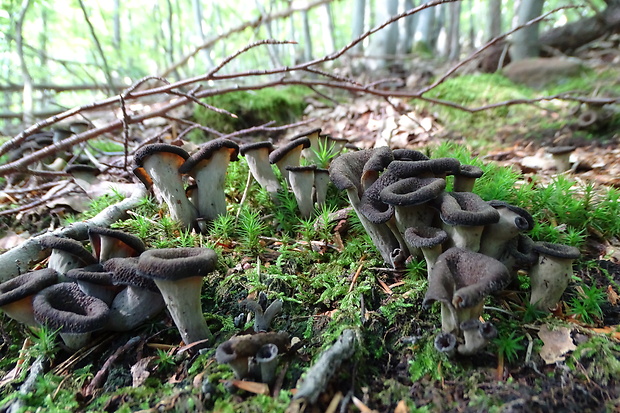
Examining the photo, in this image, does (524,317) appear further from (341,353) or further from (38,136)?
(38,136)

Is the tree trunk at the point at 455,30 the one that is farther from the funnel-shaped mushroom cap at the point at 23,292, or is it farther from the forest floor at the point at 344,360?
the funnel-shaped mushroom cap at the point at 23,292

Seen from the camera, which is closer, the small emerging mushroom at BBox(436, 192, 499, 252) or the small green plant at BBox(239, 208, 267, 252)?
the small emerging mushroom at BBox(436, 192, 499, 252)

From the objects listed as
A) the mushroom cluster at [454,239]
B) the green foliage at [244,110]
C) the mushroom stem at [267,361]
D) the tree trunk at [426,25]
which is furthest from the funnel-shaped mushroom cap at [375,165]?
the tree trunk at [426,25]

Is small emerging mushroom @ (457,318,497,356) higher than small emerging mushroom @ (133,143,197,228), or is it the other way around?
small emerging mushroom @ (133,143,197,228)

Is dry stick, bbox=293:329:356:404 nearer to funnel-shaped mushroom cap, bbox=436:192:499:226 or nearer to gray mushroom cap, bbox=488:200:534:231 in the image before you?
funnel-shaped mushroom cap, bbox=436:192:499:226

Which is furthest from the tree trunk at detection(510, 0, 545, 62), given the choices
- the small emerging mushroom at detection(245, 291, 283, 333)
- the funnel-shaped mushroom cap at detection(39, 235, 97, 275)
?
the funnel-shaped mushroom cap at detection(39, 235, 97, 275)

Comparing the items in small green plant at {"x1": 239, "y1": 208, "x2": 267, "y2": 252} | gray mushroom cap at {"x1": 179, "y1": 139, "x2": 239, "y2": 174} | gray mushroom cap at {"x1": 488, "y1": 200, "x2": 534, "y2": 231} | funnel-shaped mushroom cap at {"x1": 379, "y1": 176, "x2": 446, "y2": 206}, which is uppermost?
gray mushroom cap at {"x1": 179, "y1": 139, "x2": 239, "y2": 174}

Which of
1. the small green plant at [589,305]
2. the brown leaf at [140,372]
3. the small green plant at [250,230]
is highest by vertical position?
the small green plant at [250,230]
